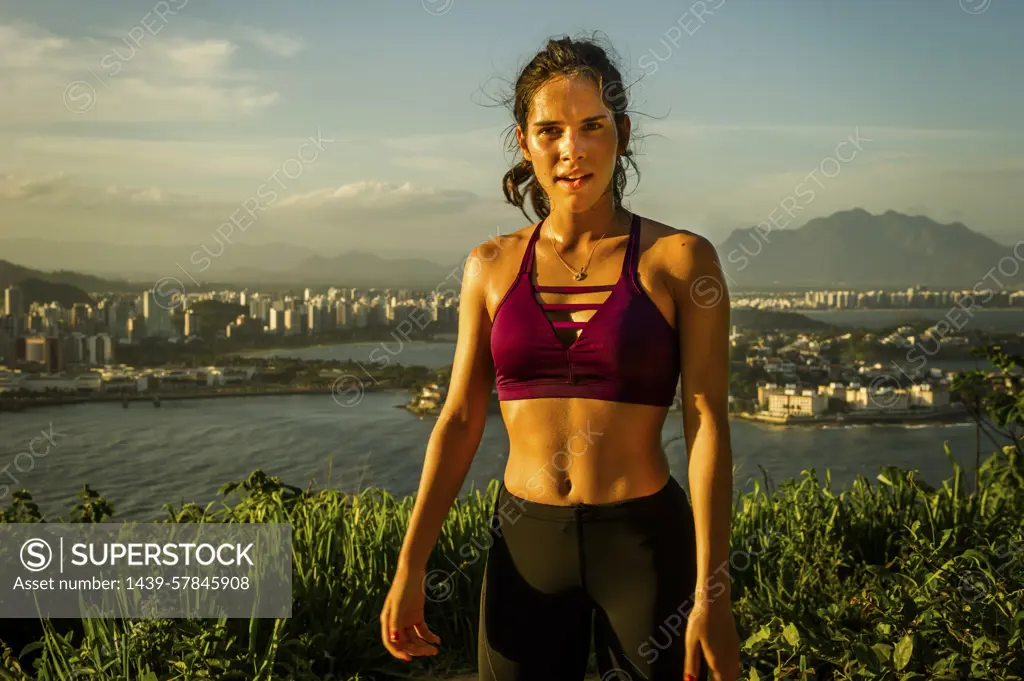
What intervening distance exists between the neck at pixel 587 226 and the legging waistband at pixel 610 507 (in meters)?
0.46

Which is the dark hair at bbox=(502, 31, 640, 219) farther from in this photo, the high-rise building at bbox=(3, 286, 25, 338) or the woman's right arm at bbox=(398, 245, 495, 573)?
the high-rise building at bbox=(3, 286, 25, 338)

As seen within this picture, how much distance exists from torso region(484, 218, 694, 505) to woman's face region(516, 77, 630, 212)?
0.37ft

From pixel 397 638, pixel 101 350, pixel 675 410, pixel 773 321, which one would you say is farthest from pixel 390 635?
pixel 773 321

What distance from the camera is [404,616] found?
5.68ft

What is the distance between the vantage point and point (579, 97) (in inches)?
64.9

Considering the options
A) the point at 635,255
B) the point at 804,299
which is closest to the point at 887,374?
the point at 804,299

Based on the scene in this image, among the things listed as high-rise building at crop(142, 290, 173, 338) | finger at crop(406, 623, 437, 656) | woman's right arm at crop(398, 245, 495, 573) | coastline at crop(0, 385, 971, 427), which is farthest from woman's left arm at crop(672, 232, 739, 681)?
high-rise building at crop(142, 290, 173, 338)

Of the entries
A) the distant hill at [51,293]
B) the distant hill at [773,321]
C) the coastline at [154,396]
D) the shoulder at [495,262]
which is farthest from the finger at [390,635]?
the distant hill at [51,293]

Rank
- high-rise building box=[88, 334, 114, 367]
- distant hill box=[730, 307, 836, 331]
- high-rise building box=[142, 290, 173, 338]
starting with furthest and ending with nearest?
distant hill box=[730, 307, 836, 331] → high-rise building box=[142, 290, 173, 338] → high-rise building box=[88, 334, 114, 367]

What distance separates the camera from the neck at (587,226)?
5.64ft

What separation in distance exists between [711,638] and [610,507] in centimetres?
26

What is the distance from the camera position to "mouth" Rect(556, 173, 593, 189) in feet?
5.42

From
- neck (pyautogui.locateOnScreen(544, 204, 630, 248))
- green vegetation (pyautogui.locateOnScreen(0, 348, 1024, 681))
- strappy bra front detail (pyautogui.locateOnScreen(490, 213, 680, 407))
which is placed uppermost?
neck (pyautogui.locateOnScreen(544, 204, 630, 248))

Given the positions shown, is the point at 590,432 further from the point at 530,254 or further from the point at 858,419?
the point at 858,419
